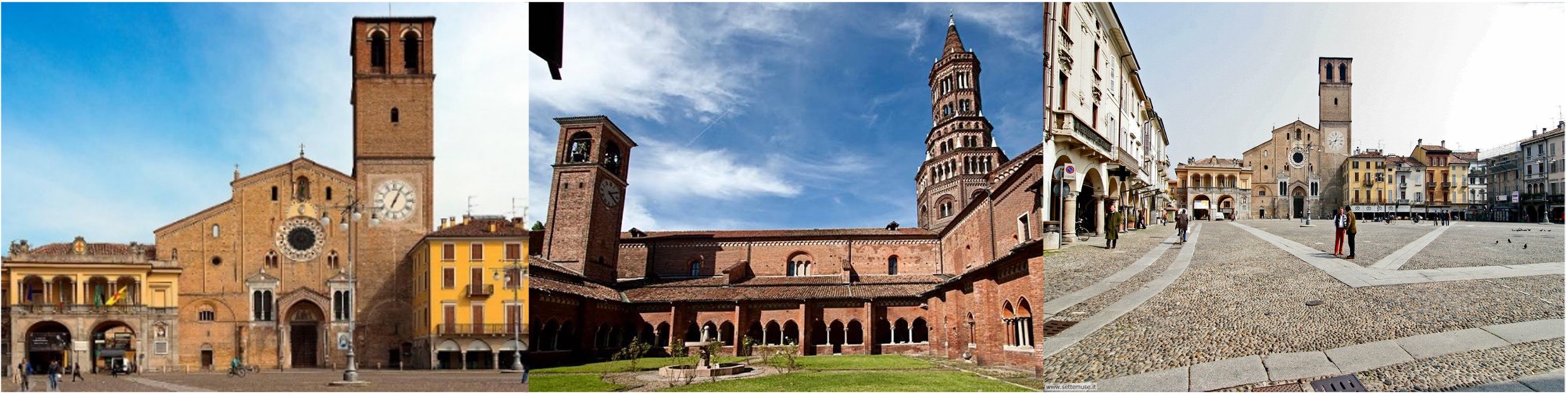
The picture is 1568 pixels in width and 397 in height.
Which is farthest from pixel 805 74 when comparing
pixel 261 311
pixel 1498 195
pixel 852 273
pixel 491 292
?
pixel 261 311

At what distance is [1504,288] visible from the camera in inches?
267

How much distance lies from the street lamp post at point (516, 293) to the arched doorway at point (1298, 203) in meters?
7.33

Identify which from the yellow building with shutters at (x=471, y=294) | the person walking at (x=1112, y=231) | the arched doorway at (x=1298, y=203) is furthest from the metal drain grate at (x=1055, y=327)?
the yellow building with shutters at (x=471, y=294)

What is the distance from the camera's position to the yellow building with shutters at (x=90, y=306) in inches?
430

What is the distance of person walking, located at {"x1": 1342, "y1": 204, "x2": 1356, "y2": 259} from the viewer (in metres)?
6.77

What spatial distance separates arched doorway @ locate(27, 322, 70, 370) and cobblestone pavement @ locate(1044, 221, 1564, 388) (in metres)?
12.8

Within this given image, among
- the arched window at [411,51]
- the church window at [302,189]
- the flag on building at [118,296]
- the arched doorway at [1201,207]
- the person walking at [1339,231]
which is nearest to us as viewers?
the person walking at [1339,231]

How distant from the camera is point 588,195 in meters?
6.13

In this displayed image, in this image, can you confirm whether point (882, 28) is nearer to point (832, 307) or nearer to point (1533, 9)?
point (832, 307)

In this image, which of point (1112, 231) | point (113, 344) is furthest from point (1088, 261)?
point (113, 344)

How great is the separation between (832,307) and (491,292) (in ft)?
16.8

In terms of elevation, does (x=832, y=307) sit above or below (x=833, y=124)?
below

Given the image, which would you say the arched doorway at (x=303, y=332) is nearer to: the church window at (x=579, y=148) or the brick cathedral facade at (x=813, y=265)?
the brick cathedral facade at (x=813, y=265)

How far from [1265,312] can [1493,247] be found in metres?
2.61
